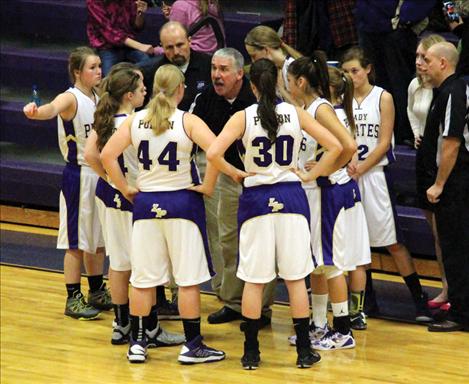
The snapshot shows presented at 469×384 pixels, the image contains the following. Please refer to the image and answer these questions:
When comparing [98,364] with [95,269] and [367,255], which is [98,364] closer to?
[95,269]

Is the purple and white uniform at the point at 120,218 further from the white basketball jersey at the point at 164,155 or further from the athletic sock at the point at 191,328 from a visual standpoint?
the athletic sock at the point at 191,328

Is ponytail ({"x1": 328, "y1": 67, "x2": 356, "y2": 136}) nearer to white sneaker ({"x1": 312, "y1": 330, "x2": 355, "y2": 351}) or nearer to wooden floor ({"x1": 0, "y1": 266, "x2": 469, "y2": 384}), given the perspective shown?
white sneaker ({"x1": 312, "y1": 330, "x2": 355, "y2": 351})

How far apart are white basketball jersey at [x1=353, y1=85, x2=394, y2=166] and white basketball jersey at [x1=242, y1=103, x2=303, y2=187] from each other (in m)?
1.00

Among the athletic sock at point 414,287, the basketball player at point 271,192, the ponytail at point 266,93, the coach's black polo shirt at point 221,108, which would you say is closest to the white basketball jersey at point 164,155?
the basketball player at point 271,192

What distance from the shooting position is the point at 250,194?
A: 21.0ft

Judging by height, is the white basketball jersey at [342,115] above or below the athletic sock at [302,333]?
above

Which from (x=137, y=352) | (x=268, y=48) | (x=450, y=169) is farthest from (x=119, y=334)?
(x=450, y=169)

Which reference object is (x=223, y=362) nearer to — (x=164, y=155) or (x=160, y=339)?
(x=160, y=339)

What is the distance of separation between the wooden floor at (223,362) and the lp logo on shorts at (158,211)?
862mm

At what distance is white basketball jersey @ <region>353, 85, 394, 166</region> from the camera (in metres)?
7.25

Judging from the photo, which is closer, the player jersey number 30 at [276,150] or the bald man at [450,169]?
the player jersey number 30 at [276,150]

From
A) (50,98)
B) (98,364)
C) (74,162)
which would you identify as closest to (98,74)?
(74,162)

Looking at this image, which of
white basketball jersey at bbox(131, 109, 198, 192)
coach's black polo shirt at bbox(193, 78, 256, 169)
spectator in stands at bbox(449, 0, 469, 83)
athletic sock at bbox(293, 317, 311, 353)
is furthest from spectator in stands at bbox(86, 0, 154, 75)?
athletic sock at bbox(293, 317, 311, 353)

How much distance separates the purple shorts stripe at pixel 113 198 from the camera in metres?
6.91
